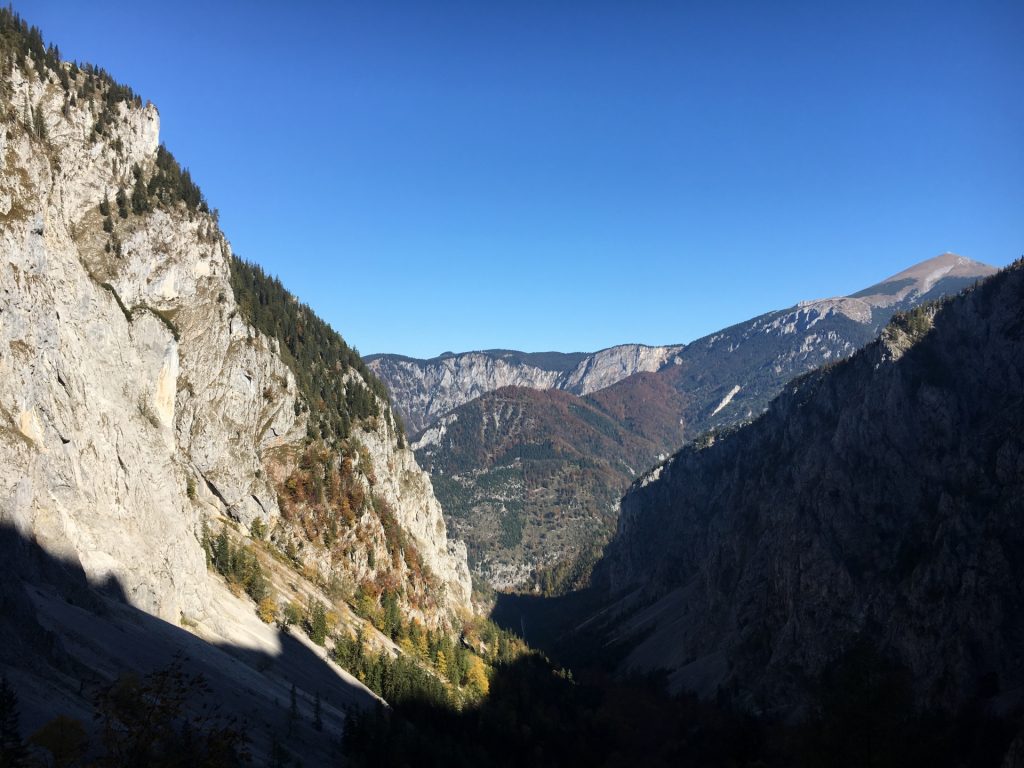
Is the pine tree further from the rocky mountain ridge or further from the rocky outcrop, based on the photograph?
the rocky outcrop

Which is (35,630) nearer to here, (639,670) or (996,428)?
(996,428)

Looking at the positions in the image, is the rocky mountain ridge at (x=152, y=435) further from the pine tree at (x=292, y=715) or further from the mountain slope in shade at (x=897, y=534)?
the mountain slope in shade at (x=897, y=534)

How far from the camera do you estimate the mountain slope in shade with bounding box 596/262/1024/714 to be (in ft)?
260

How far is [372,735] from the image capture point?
55594 millimetres

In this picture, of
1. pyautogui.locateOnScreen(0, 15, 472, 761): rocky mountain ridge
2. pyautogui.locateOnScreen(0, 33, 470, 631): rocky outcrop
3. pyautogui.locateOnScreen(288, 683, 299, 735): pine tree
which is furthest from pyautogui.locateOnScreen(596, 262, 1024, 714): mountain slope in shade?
pyautogui.locateOnScreen(0, 33, 470, 631): rocky outcrop

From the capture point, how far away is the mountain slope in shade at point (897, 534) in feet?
260

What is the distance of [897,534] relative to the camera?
10388 cm

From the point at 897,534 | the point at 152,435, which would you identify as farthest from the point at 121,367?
the point at 897,534

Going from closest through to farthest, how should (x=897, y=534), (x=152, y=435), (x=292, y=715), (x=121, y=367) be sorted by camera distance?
(x=292, y=715) → (x=121, y=367) → (x=152, y=435) → (x=897, y=534)

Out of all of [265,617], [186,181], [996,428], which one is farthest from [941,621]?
[186,181]

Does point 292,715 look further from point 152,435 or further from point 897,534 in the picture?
point 897,534

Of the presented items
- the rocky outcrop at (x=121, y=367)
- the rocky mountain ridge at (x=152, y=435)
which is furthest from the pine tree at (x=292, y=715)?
the rocky outcrop at (x=121, y=367)

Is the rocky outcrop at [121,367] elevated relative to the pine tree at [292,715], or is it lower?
elevated

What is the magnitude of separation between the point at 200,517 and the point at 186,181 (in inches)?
2111
